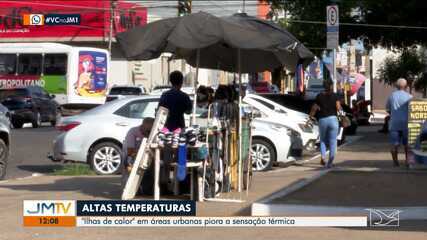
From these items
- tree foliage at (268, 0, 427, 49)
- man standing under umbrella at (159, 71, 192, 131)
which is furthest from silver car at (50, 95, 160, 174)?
tree foliage at (268, 0, 427, 49)

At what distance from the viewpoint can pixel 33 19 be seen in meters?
58.5

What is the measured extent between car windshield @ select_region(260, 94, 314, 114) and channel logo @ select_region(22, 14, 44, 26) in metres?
38.5

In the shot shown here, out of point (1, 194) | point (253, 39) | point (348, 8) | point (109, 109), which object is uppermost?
point (348, 8)

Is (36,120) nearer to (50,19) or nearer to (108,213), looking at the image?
(50,19)

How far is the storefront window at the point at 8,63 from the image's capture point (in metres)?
43.3

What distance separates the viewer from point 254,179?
51.5ft

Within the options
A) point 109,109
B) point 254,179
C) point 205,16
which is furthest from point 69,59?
point 205,16

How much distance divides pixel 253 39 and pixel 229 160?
6.99ft

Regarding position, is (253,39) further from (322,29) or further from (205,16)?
(322,29)

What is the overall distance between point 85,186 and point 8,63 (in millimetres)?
30136

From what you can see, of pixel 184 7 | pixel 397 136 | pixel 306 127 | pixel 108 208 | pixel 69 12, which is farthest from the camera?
pixel 69 12

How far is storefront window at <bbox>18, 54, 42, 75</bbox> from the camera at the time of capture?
142 feet

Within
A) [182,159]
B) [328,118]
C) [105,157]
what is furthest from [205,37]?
[328,118]

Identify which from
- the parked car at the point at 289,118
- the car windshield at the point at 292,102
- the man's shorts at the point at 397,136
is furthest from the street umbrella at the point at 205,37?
the car windshield at the point at 292,102
